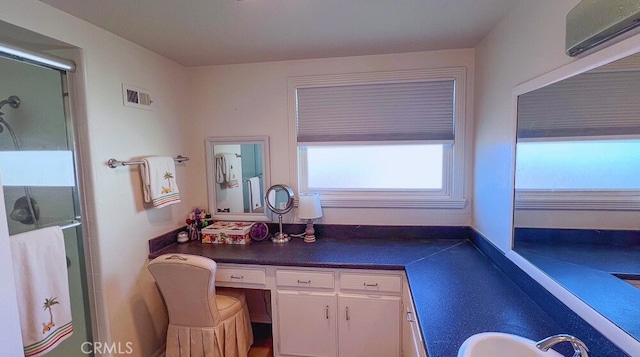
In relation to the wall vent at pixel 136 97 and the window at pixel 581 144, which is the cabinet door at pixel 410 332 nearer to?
the window at pixel 581 144

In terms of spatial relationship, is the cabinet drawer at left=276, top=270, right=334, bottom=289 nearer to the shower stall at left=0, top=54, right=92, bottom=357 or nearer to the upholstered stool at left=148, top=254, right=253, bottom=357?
the upholstered stool at left=148, top=254, right=253, bottom=357

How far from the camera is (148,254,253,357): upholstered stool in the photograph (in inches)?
67.0

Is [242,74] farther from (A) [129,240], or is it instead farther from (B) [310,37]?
(A) [129,240]

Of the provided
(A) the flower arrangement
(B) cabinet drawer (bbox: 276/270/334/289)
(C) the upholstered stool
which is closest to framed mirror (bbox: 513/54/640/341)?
(B) cabinet drawer (bbox: 276/270/334/289)

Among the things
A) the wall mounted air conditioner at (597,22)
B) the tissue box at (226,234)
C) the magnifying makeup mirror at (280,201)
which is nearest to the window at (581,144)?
the wall mounted air conditioner at (597,22)

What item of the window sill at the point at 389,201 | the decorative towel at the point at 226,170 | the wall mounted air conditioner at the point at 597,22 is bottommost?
the window sill at the point at 389,201

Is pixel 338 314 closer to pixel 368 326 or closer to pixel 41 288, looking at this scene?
pixel 368 326

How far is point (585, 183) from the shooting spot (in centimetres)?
106

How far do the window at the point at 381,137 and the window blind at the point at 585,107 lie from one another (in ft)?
2.74

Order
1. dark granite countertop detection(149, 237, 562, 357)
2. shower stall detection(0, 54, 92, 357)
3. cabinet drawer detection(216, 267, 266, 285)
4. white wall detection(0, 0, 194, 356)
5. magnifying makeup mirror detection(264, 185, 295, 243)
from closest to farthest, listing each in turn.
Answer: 1. dark granite countertop detection(149, 237, 562, 357)
2. shower stall detection(0, 54, 92, 357)
3. white wall detection(0, 0, 194, 356)
4. cabinet drawer detection(216, 267, 266, 285)
5. magnifying makeup mirror detection(264, 185, 295, 243)

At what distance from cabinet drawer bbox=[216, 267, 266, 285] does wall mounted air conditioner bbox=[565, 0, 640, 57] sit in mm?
1969

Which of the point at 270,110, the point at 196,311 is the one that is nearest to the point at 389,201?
the point at 270,110

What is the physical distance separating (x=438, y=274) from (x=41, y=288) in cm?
203

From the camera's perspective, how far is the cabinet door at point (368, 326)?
189 centimetres
